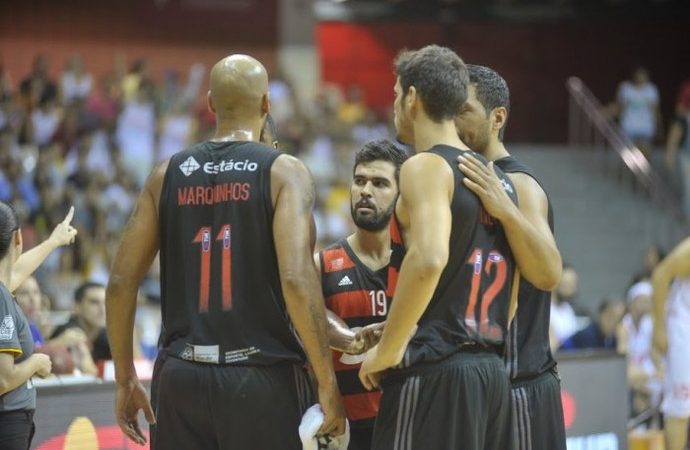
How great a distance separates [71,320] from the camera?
32.0ft

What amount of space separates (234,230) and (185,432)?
36.5 inches

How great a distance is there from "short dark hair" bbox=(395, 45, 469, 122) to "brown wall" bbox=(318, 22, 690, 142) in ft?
64.6

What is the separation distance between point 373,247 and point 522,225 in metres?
1.69

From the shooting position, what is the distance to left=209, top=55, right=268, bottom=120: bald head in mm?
5609

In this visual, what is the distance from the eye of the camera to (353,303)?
665cm

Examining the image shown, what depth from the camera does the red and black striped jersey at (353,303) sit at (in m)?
6.45

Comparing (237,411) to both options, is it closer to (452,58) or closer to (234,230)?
(234,230)

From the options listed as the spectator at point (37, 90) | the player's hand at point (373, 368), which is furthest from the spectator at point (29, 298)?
the spectator at point (37, 90)

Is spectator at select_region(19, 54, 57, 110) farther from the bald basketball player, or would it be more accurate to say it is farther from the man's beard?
the bald basketball player

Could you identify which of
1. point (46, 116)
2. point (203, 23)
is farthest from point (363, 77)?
point (46, 116)

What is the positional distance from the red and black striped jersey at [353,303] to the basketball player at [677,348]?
→ 3183mm

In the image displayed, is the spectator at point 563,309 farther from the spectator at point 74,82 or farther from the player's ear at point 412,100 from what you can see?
the player's ear at point 412,100

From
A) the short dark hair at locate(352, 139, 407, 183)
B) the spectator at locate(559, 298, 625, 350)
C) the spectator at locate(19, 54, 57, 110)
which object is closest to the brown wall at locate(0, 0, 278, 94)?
the spectator at locate(19, 54, 57, 110)

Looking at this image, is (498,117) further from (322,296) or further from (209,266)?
(209,266)
